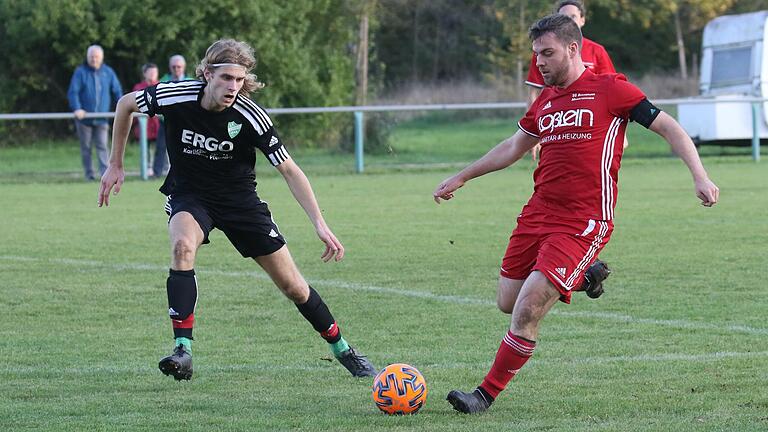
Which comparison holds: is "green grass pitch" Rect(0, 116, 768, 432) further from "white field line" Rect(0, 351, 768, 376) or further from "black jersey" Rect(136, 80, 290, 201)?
"black jersey" Rect(136, 80, 290, 201)

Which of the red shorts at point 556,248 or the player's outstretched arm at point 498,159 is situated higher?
the player's outstretched arm at point 498,159

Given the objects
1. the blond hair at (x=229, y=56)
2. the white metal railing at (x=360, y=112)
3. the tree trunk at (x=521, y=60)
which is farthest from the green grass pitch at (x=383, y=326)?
the tree trunk at (x=521, y=60)

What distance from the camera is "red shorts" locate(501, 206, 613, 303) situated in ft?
17.9

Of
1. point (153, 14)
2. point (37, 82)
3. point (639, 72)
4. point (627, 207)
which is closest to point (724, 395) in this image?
point (627, 207)

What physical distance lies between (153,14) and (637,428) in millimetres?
23276

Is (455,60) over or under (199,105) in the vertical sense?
under

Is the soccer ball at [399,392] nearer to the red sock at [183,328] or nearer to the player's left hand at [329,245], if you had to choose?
the player's left hand at [329,245]

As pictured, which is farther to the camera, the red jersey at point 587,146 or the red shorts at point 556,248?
the red jersey at point 587,146

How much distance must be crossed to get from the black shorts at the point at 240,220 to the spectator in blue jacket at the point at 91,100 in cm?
1348

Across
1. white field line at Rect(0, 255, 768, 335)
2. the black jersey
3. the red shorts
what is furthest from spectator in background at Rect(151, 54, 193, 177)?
the red shorts

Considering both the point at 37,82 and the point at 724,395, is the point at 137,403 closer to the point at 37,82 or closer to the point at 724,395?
the point at 724,395

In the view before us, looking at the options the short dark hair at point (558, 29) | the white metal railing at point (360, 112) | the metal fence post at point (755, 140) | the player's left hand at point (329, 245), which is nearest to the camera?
the short dark hair at point (558, 29)

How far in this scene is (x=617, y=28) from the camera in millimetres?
49531

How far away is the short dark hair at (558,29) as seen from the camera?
5.58 metres
